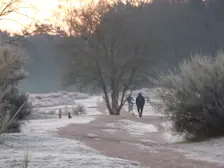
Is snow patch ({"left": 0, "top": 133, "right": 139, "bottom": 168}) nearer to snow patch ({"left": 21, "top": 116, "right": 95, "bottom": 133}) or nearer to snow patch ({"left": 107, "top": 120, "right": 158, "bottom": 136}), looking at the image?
snow patch ({"left": 21, "top": 116, "right": 95, "bottom": 133})

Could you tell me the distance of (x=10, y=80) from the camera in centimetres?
1914

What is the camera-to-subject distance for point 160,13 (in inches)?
2697

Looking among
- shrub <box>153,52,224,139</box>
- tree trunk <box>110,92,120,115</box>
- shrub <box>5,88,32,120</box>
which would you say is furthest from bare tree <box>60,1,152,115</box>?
shrub <box>153,52,224,139</box>

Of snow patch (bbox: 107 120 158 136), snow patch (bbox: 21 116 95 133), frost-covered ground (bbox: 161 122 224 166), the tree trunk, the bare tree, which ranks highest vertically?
the bare tree

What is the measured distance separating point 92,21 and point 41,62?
6089 cm

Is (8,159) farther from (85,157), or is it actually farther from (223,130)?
(223,130)

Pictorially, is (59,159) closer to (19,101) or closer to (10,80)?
(10,80)

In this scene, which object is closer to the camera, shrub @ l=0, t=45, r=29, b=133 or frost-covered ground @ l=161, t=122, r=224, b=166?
frost-covered ground @ l=161, t=122, r=224, b=166

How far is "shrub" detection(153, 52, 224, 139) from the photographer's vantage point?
53.9ft

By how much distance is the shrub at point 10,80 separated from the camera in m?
14.2

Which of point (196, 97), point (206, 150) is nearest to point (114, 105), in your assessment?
point (196, 97)

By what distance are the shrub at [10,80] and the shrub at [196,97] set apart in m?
5.11

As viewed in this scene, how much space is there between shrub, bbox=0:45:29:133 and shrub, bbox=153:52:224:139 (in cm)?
511

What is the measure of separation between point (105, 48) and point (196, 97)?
24.3 metres
